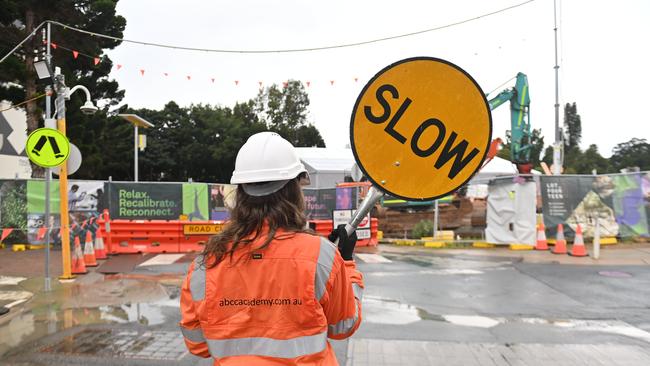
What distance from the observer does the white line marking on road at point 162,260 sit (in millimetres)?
11277

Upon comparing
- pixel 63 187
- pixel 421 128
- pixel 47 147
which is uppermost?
pixel 47 147

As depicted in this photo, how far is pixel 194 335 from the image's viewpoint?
1.80 meters

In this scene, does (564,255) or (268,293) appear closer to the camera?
(268,293)

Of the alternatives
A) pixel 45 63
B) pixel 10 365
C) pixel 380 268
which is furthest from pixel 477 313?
pixel 45 63

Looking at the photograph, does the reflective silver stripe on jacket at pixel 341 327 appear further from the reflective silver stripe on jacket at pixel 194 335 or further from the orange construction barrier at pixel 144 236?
the orange construction barrier at pixel 144 236

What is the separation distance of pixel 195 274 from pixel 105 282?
8171 millimetres

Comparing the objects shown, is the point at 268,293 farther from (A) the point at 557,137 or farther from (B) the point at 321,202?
(A) the point at 557,137

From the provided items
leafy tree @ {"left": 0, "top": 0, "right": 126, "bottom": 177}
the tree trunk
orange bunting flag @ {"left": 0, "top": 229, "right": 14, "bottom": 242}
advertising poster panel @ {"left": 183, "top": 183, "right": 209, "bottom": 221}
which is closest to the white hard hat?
advertising poster panel @ {"left": 183, "top": 183, "right": 209, "bottom": 221}

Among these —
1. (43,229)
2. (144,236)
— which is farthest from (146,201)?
(43,229)

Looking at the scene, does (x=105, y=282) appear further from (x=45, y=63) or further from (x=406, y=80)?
(x=406, y=80)

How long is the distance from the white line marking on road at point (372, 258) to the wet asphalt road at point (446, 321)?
6.02 ft

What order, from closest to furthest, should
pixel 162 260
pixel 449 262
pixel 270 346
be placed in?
pixel 270 346, pixel 449 262, pixel 162 260

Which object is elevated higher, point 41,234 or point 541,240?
point 41,234

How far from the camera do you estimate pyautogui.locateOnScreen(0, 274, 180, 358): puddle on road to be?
5874 mm
